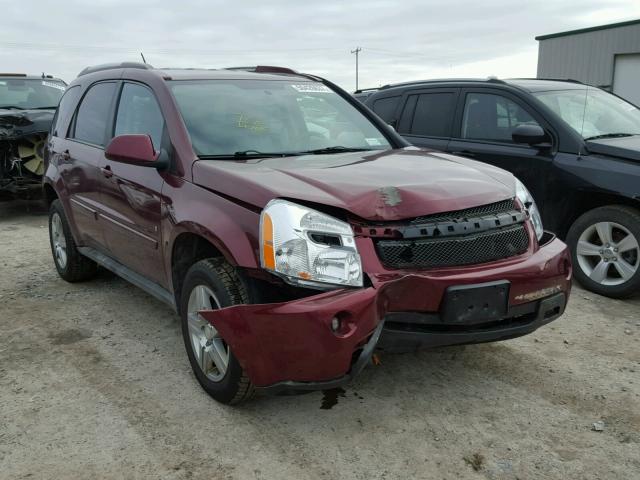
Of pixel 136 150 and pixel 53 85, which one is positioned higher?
pixel 53 85

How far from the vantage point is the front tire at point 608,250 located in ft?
15.3

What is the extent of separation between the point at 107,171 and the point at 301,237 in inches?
82.2

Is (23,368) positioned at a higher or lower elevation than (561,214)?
lower

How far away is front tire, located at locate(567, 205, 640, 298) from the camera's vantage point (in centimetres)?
465

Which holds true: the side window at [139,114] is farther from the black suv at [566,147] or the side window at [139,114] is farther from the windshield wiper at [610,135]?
the windshield wiper at [610,135]

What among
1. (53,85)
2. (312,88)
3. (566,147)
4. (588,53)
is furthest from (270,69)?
(588,53)

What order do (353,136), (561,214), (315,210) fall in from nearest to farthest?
(315,210), (353,136), (561,214)

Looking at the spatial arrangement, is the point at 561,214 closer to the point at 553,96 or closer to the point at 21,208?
the point at 553,96

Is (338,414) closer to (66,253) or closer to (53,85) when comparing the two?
(66,253)

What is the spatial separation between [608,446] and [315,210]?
1726 mm

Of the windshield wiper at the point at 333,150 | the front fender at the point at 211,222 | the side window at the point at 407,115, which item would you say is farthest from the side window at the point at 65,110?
the side window at the point at 407,115

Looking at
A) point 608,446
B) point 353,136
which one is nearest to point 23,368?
point 353,136

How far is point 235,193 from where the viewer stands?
2.89 m

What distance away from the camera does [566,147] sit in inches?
201
